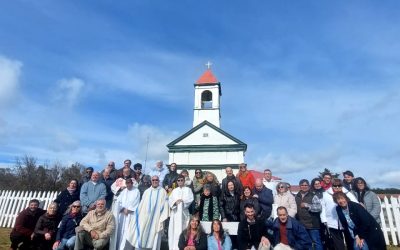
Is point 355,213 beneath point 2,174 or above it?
beneath

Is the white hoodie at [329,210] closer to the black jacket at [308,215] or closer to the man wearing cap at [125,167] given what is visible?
the black jacket at [308,215]

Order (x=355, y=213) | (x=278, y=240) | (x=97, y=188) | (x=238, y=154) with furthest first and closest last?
(x=238, y=154)
(x=97, y=188)
(x=278, y=240)
(x=355, y=213)

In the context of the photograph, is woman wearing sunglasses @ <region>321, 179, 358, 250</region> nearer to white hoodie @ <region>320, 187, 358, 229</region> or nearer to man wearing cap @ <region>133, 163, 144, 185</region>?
white hoodie @ <region>320, 187, 358, 229</region>

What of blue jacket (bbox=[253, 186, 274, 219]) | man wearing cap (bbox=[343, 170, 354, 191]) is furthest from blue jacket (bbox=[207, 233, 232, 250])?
man wearing cap (bbox=[343, 170, 354, 191])

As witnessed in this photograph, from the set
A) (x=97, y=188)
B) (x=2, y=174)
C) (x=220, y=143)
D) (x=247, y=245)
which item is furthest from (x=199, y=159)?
(x=2, y=174)

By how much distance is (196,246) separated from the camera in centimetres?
580

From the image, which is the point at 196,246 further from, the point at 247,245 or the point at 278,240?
the point at 278,240

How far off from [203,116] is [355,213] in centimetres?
2060

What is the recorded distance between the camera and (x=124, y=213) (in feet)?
22.6

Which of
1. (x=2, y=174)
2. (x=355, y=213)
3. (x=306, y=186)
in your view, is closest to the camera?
(x=355, y=213)

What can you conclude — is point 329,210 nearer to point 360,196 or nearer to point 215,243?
point 360,196

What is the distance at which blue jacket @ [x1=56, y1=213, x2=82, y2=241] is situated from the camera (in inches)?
245

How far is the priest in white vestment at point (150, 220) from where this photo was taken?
642 centimetres

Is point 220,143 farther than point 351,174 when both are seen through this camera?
Yes
